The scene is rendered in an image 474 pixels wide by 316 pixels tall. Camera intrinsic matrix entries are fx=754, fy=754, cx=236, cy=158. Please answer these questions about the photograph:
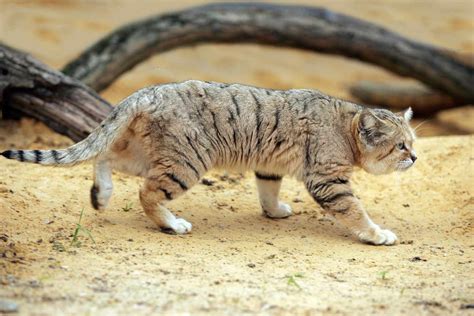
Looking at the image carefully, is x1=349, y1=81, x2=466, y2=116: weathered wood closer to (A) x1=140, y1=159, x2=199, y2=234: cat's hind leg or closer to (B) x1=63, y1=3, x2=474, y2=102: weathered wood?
(B) x1=63, y1=3, x2=474, y2=102: weathered wood

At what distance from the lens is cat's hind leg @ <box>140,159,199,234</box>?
236 inches

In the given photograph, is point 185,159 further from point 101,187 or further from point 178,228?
point 101,187

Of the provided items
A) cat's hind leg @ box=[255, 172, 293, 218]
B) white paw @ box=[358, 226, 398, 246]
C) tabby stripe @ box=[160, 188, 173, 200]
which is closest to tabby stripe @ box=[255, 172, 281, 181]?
cat's hind leg @ box=[255, 172, 293, 218]

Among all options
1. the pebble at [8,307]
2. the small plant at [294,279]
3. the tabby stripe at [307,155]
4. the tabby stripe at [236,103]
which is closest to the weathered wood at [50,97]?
the tabby stripe at [236,103]

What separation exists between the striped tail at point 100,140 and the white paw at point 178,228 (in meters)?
0.82

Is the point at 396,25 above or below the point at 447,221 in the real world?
above

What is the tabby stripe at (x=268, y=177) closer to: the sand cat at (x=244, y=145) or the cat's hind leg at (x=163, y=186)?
the sand cat at (x=244, y=145)

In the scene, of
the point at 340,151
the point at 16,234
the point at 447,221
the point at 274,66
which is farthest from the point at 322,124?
the point at 274,66

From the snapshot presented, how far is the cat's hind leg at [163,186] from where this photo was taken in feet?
19.7

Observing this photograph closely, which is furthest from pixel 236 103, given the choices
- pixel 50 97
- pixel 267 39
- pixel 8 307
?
pixel 267 39

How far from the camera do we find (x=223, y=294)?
4.69 metres

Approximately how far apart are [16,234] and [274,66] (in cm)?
875

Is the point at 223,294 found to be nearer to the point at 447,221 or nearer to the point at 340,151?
the point at 340,151

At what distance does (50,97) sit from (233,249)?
9.72ft
